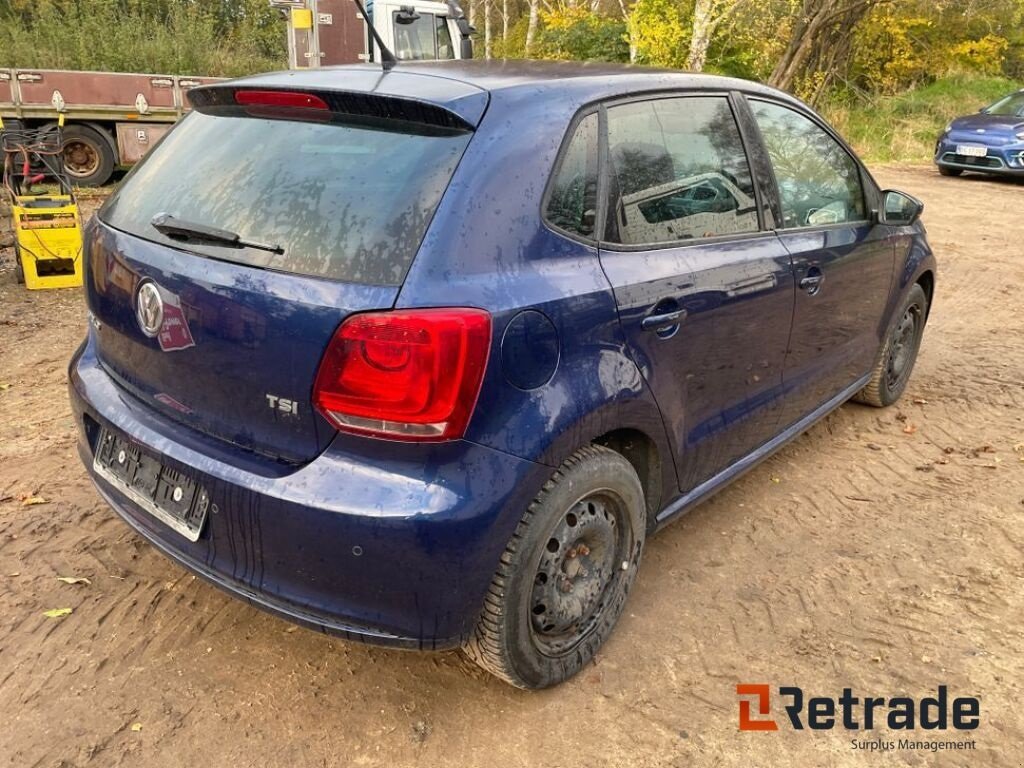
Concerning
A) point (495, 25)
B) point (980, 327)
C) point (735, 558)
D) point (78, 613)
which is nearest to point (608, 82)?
point (735, 558)

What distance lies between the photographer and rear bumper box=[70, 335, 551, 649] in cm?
198

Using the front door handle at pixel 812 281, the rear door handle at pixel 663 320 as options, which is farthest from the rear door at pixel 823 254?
the rear door handle at pixel 663 320

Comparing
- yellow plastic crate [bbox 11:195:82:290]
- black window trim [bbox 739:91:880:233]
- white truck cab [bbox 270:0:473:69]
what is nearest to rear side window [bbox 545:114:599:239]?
black window trim [bbox 739:91:880:233]

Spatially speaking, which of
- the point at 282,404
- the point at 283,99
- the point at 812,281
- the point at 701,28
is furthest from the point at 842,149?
the point at 701,28

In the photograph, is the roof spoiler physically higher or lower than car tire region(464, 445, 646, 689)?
higher

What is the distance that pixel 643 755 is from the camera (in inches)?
90.9

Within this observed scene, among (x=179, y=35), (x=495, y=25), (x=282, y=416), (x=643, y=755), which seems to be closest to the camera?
(x=282, y=416)

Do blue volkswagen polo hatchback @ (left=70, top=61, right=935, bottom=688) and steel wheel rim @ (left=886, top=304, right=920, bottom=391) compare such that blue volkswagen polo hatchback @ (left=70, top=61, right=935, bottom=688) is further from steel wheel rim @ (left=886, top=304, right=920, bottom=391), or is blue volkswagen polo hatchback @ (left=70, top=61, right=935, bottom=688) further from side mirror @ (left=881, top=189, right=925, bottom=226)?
steel wheel rim @ (left=886, top=304, right=920, bottom=391)

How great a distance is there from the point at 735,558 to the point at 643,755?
45.9 inches

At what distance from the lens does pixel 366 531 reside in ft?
6.48

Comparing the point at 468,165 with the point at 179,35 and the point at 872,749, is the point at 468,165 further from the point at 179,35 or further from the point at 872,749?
the point at 179,35

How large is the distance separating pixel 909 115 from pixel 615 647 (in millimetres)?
20884

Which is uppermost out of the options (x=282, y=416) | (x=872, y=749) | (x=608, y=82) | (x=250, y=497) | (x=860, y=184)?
(x=608, y=82)

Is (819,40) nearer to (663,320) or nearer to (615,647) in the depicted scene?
(663,320)
